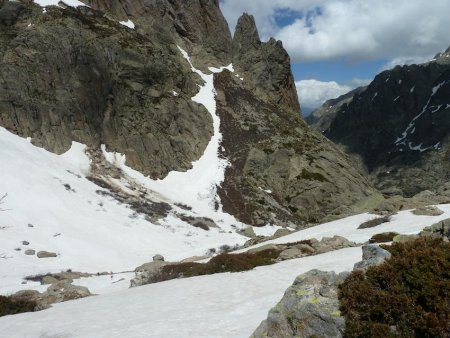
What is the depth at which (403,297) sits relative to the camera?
8.57m

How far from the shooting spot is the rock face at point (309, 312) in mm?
9383

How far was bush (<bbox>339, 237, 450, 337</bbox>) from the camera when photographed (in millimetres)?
8258

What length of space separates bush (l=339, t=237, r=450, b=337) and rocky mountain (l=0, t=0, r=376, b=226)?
38.8 meters

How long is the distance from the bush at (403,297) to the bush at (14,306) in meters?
15.7

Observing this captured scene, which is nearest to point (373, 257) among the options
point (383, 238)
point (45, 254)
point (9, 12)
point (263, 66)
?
point (383, 238)

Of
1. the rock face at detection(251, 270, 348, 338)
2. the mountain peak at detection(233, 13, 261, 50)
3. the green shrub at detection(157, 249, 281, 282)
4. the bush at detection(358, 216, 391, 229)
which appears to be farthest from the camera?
the mountain peak at detection(233, 13, 261, 50)

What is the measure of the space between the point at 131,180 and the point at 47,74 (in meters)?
19.0

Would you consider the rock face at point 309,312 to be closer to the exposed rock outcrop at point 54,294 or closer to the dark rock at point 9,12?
the exposed rock outcrop at point 54,294

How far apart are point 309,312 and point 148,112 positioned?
A: 63480 mm

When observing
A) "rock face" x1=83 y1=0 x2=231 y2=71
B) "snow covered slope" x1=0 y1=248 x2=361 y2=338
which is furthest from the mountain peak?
"snow covered slope" x1=0 y1=248 x2=361 y2=338

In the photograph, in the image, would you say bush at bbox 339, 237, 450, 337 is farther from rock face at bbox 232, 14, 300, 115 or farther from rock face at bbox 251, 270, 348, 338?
rock face at bbox 232, 14, 300, 115

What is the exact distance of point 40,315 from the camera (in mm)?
17078

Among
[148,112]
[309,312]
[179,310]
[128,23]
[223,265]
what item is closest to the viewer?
[309,312]

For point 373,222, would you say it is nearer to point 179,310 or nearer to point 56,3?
point 179,310
